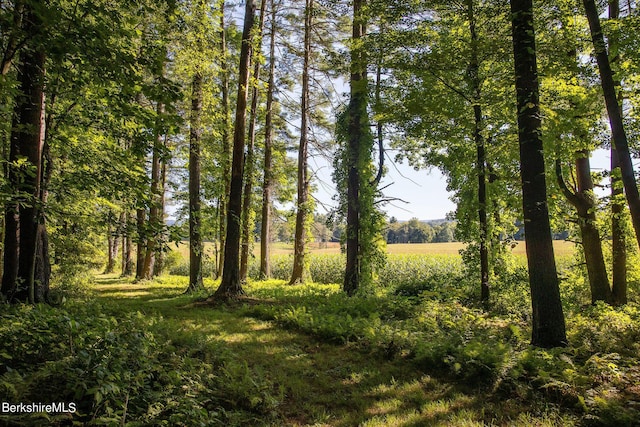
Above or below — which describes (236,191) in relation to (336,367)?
above

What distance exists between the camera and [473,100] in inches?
349

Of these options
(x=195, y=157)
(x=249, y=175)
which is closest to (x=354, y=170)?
(x=249, y=175)

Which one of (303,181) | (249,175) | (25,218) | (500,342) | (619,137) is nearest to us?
(500,342)

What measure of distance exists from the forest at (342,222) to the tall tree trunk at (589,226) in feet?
0.21

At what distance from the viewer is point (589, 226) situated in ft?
34.0

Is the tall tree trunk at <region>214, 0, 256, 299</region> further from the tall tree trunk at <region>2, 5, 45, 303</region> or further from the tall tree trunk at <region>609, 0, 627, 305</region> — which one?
the tall tree trunk at <region>609, 0, 627, 305</region>

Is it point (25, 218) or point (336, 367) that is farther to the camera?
point (25, 218)

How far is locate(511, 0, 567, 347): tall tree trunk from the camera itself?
544 cm

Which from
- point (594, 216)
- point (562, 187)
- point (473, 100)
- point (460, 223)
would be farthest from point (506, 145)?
point (594, 216)

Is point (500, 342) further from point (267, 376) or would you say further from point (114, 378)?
point (114, 378)

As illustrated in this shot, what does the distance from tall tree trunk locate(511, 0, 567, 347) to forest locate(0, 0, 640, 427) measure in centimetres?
3

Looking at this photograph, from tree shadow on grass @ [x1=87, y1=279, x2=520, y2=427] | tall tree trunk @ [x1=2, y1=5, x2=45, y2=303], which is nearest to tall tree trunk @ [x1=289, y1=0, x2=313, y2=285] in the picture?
tree shadow on grass @ [x1=87, y1=279, x2=520, y2=427]

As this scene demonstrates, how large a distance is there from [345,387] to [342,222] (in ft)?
26.4

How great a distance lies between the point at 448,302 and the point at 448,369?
13.2 feet
